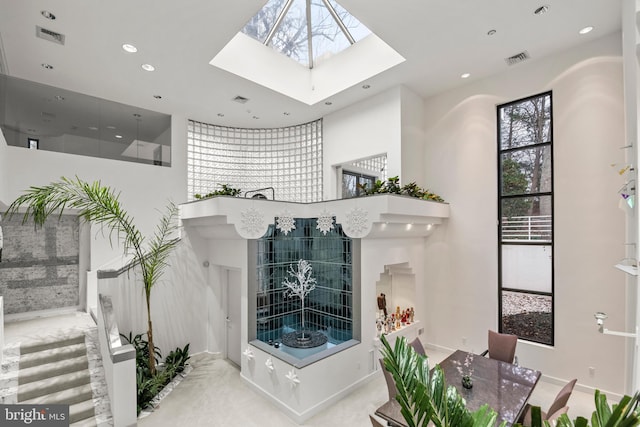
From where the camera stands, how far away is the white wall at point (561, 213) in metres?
4.48

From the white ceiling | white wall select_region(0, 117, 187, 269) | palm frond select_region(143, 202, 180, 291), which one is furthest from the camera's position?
palm frond select_region(143, 202, 180, 291)

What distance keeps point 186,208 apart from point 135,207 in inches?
50.1

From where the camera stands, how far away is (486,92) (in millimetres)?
5766

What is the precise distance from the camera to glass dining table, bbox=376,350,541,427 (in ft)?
9.71

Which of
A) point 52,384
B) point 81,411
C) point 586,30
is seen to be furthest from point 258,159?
point 586,30

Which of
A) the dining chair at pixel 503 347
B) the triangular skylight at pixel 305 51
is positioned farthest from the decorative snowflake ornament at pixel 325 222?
the dining chair at pixel 503 347

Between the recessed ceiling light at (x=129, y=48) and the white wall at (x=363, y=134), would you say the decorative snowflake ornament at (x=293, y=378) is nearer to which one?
the white wall at (x=363, y=134)

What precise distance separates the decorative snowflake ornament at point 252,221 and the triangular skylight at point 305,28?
3257 mm

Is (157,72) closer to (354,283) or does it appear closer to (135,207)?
(135,207)

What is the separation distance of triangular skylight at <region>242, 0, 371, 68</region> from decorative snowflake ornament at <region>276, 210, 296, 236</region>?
3377mm

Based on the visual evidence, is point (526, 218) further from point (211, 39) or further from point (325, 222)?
point (211, 39)

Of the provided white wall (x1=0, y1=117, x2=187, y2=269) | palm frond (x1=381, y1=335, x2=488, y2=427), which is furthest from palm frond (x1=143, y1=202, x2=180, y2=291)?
palm frond (x1=381, y1=335, x2=488, y2=427)

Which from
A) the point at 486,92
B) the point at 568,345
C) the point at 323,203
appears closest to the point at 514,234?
the point at 568,345

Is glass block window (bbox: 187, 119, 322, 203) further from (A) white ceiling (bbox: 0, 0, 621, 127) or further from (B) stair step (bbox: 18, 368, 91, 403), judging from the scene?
(B) stair step (bbox: 18, 368, 91, 403)
